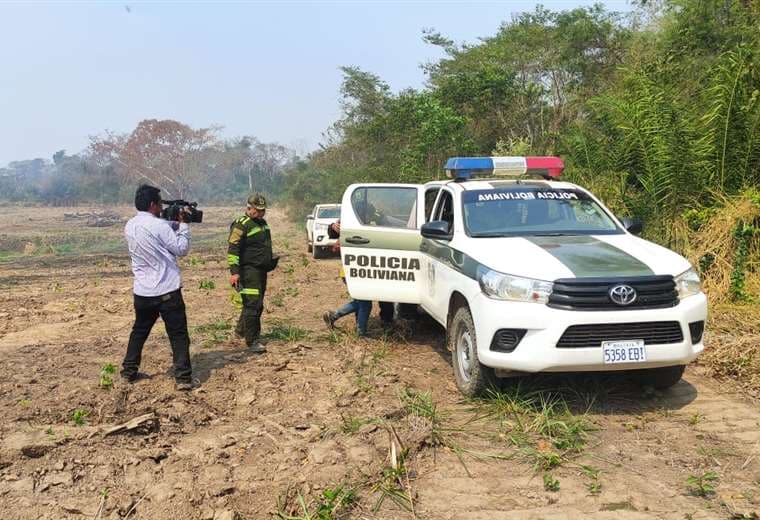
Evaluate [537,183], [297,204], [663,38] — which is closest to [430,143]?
[663,38]

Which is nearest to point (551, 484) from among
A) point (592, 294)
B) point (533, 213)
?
point (592, 294)

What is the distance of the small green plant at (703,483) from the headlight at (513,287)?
1425 mm

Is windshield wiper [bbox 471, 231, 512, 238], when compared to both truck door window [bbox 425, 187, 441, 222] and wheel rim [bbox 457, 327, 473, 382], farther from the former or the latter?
truck door window [bbox 425, 187, 441, 222]

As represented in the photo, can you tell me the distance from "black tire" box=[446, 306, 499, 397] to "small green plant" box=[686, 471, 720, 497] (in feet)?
5.21

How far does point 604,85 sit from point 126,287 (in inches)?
681

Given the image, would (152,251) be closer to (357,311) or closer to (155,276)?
(155,276)

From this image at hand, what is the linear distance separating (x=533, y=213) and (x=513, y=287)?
1.46 m

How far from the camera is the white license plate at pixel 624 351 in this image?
172 inches

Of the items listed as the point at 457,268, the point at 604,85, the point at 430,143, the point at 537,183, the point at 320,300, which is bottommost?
the point at 320,300

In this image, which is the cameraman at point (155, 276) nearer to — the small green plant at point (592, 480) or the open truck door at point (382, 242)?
the open truck door at point (382, 242)

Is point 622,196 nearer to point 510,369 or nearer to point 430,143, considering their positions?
point 510,369

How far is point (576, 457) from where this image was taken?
13.2ft

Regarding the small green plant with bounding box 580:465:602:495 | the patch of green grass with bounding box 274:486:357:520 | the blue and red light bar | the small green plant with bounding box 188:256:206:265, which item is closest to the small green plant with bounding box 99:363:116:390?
the patch of green grass with bounding box 274:486:357:520

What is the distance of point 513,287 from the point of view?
4.54 m
